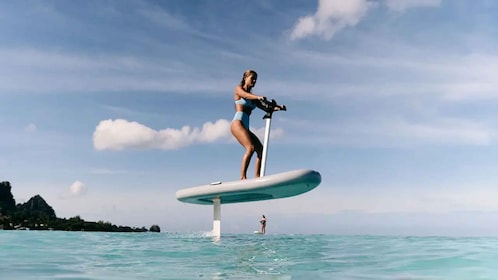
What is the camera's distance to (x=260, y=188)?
10.9 meters

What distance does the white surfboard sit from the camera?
10.6 metres

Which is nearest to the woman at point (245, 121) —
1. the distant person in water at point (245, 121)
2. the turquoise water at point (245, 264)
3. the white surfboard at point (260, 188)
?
the distant person in water at point (245, 121)

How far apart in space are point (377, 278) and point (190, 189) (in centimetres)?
816

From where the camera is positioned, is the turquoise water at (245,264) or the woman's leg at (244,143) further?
the woman's leg at (244,143)

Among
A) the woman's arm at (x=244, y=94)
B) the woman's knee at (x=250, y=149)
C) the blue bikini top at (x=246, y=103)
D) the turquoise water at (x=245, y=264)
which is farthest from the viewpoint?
the blue bikini top at (x=246, y=103)

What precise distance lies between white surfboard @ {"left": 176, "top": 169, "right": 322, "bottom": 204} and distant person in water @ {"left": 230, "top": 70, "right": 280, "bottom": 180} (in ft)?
1.43

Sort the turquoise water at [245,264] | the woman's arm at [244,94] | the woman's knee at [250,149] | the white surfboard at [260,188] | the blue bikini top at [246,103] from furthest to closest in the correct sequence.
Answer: the blue bikini top at [246,103] → the woman's knee at [250,149] → the woman's arm at [244,94] → the white surfboard at [260,188] → the turquoise water at [245,264]

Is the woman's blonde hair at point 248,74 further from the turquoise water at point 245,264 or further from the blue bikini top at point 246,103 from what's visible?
the turquoise water at point 245,264

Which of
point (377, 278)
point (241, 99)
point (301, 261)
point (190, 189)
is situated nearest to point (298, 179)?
point (241, 99)

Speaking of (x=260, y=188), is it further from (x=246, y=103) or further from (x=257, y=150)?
(x=246, y=103)

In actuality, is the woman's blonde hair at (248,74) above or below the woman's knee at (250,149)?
above

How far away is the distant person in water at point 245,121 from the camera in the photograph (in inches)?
456

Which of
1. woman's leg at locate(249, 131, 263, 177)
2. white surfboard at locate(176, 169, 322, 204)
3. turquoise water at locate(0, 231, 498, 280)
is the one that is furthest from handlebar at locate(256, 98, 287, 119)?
turquoise water at locate(0, 231, 498, 280)

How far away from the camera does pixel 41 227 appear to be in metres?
31.4
